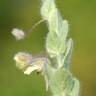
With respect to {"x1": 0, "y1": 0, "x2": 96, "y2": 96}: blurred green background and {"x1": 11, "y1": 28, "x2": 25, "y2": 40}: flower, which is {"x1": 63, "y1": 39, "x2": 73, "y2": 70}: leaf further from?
{"x1": 0, "y1": 0, "x2": 96, "y2": 96}: blurred green background

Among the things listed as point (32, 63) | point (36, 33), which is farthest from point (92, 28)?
point (32, 63)

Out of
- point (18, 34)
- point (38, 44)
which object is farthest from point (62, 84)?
point (38, 44)

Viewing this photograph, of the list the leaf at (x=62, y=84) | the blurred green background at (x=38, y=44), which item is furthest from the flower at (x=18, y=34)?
the blurred green background at (x=38, y=44)

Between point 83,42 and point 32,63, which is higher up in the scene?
point 83,42

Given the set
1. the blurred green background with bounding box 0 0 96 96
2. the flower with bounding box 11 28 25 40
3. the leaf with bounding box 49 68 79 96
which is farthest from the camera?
the blurred green background with bounding box 0 0 96 96

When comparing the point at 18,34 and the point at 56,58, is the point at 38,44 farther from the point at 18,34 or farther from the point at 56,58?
the point at 56,58

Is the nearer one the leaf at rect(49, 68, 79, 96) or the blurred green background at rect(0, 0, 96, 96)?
the leaf at rect(49, 68, 79, 96)

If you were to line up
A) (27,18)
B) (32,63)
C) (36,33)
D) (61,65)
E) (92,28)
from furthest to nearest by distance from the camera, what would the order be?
(27,18)
(36,33)
(92,28)
(32,63)
(61,65)

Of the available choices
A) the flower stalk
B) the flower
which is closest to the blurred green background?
the flower

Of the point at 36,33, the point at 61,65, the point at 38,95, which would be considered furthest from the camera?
→ the point at 36,33

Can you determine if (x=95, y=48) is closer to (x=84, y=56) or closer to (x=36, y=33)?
(x=84, y=56)
